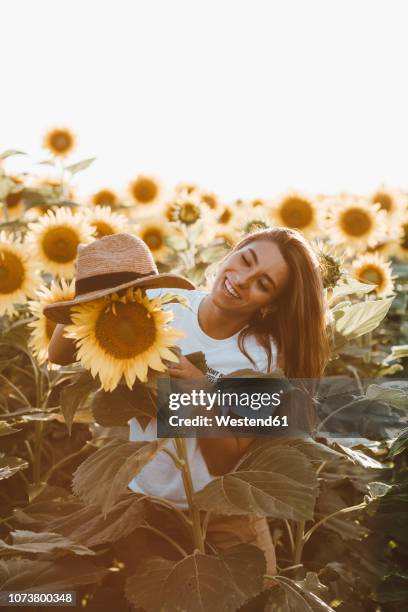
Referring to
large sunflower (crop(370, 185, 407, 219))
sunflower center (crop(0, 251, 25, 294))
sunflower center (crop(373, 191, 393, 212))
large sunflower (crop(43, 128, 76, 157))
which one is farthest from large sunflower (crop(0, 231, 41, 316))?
sunflower center (crop(373, 191, 393, 212))

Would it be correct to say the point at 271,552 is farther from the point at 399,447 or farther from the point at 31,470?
the point at 31,470

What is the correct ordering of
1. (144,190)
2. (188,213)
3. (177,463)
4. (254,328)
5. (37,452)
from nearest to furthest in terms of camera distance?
1. (177,463)
2. (254,328)
3. (37,452)
4. (188,213)
5. (144,190)

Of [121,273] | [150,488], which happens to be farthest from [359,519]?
[121,273]

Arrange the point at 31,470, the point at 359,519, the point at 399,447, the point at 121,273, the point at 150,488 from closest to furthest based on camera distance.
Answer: the point at 121,273, the point at 399,447, the point at 150,488, the point at 359,519, the point at 31,470

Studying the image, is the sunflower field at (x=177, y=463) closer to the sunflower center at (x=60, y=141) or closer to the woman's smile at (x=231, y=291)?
the woman's smile at (x=231, y=291)

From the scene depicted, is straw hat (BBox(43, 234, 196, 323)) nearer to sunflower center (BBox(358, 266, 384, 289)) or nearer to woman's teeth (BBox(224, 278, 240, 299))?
woman's teeth (BBox(224, 278, 240, 299))

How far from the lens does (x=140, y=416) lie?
60.0 inches

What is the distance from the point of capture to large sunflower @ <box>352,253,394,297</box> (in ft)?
10.8

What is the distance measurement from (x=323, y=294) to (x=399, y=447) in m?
0.48

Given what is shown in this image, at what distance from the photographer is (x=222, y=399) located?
1.65m

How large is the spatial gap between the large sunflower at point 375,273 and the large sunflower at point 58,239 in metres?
1.23

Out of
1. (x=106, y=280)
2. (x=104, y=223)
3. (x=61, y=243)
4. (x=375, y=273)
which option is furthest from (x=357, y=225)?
(x=106, y=280)

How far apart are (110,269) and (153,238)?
2727 mm

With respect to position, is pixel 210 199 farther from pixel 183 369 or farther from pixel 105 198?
pixel 183 369
